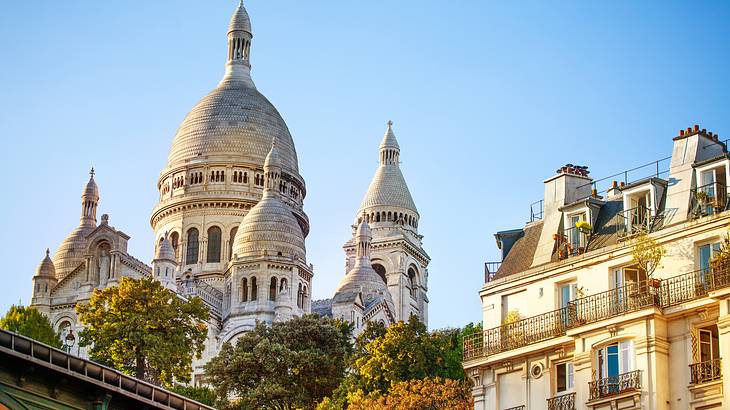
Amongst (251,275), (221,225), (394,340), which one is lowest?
(394,340)

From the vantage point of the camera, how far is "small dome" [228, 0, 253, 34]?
143500 mm

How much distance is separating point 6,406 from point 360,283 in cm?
7895

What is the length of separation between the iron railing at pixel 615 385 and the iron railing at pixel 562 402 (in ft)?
2.63

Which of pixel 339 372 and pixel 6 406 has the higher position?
pixel 339 372

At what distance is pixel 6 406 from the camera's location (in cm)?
4184

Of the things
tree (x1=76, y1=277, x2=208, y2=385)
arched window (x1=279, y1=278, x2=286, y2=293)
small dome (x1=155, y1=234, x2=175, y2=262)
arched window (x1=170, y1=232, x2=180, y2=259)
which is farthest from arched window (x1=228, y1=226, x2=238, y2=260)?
tree (x1=76, y1=277, x2=208, y2=385)

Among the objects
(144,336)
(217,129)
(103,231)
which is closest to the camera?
(144,336)

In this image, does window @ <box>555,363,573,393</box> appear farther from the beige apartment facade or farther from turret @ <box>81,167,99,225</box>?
turret @ <box>81,167,99,225</box>

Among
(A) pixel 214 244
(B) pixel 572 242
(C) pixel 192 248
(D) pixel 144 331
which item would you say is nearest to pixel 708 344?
(B) pixel 572 242

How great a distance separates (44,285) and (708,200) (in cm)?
7456

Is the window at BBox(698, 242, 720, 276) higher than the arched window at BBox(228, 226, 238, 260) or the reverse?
the reverse

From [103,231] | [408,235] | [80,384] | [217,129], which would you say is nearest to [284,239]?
[103,231]

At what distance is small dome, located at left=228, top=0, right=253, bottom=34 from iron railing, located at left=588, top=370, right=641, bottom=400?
106665mm

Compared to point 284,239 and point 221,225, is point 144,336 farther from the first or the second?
point 221,225
